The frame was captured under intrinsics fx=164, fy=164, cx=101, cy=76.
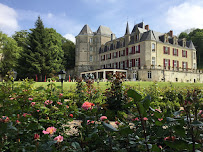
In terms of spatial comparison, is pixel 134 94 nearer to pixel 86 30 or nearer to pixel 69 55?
pixel 86 30

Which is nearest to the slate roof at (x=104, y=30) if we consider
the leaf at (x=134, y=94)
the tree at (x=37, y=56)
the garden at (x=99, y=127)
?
the tree at (x=37, y=56)

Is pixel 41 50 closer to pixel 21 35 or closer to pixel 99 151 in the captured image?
pixel 21 35

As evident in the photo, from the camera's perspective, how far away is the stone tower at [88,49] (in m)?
40.3

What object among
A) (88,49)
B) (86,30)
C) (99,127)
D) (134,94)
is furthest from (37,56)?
(134,94)

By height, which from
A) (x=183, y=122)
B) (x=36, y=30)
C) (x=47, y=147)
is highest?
(x=36, y=30)

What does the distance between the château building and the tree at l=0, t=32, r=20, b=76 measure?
45.5ft

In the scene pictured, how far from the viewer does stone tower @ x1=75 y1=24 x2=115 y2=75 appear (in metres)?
40.3

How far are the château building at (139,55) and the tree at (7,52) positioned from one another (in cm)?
1387

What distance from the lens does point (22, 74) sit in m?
31.0

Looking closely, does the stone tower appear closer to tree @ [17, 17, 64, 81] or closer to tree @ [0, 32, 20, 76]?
tree @ [17, 17, 64, 81]

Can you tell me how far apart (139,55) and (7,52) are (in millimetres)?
27263

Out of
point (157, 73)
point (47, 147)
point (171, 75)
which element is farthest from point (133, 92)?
point (171, 75)

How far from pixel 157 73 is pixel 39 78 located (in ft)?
70.8

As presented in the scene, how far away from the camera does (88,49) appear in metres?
40.5
